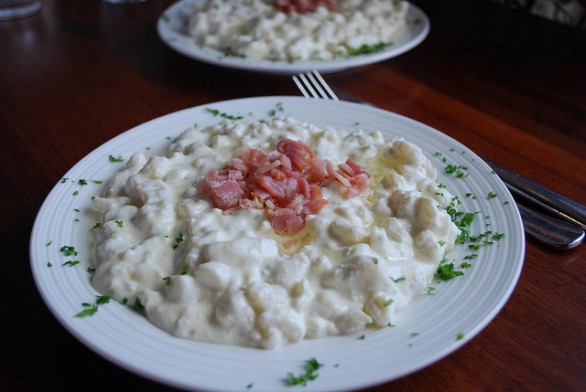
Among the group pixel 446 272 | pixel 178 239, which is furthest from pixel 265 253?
pixel 446 272

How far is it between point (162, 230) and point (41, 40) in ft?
7.35

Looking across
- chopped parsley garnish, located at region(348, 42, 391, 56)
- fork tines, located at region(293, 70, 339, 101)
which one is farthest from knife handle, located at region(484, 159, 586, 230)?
chopped parsley garnish, located at region(348, 42, 391, 56)

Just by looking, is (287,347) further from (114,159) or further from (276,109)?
(276,109)

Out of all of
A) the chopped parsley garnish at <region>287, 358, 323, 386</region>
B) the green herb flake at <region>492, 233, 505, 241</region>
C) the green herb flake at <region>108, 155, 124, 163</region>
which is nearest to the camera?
the chopped parsley garnish at <region>287, 358, 323, 386</region>

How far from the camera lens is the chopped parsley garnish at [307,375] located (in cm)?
122

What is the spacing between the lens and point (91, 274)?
1.52m

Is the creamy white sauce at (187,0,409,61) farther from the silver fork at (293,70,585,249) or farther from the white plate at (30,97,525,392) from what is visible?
the silver fork at (293,70,585,249)

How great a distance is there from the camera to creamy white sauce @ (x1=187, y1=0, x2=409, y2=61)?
2805 mm

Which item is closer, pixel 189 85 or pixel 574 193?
pixel 574 193

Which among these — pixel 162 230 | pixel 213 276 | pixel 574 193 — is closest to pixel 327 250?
pixel 213 276

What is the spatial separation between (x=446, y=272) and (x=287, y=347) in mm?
455

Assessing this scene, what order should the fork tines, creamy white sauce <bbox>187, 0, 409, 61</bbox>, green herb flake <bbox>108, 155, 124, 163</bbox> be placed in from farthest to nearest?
creamy white sauce <bbox>187, 0, 409, 61</bbox>, the fork tines, green herb flake <bbox>108, 155, 124, 163</bbox>

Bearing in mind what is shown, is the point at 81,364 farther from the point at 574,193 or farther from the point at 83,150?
the point at 574,193

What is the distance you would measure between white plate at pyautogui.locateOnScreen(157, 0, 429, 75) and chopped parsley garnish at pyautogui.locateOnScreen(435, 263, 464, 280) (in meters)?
1.35
